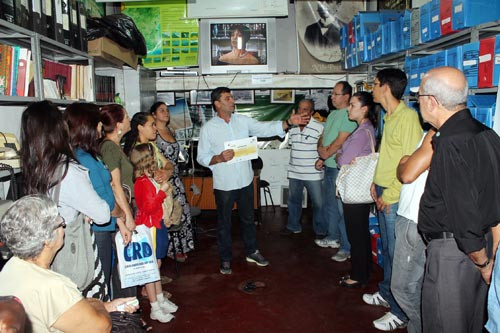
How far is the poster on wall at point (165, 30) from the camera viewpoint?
18.2 feet

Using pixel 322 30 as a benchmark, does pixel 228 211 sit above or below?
below

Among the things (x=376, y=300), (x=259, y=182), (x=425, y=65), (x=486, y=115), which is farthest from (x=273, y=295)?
(x=259, y=182)

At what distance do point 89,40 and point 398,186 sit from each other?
2.74 meters

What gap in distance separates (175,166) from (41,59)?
1.65 metres

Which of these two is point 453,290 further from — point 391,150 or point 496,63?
point 496,63

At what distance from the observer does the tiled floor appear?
9.32ft

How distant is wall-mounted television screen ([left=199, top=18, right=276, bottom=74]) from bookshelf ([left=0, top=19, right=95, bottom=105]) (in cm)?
235

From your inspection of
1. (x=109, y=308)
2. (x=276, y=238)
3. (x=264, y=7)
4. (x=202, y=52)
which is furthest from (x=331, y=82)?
(x=109, y=308)

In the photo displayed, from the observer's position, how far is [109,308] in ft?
5.55

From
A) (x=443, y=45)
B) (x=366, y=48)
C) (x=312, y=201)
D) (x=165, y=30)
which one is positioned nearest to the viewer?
(x=443, y=45)

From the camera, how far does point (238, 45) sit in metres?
5.68

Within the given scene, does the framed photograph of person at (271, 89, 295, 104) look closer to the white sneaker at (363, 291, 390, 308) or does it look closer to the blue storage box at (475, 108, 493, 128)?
the white sneaker at (363, 291, 390, 308)

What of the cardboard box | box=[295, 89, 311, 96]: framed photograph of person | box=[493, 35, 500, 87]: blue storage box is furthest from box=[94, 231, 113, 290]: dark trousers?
box=[295, 89, 311, 96]: framed photograph of person

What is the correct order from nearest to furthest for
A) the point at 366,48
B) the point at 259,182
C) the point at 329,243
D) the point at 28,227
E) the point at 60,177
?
the point at 28,227
the point at 60,177
the point at 366,48
the point at 329,243
the point at 259,182
